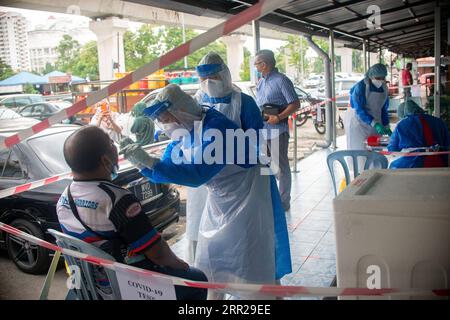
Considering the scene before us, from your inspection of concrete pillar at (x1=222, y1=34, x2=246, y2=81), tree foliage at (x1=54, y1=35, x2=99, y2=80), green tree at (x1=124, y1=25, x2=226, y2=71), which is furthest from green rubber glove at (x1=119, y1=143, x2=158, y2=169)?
tree foliage at (x1=54, y1=35, x2=99, y2=80)

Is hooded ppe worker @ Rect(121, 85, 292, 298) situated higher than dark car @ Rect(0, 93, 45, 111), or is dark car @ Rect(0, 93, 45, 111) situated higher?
dark car @ Rect(0, 93, 45, 111)

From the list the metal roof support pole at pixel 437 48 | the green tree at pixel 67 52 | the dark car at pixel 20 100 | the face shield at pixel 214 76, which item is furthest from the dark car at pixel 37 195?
the green tree at pixel 67 52

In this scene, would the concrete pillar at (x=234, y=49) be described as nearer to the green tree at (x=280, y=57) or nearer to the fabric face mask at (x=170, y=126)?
the green tree at (x=280, y=57)

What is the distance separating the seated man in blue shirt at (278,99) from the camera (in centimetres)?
497

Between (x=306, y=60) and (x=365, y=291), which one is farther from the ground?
(x=306, y=60)

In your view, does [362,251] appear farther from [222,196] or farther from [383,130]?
[383,130]

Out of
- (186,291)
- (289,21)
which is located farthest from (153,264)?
(289,21)

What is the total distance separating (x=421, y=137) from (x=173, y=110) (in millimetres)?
2383

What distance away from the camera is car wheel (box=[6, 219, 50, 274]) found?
4.07 m

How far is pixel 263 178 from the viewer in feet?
8.64

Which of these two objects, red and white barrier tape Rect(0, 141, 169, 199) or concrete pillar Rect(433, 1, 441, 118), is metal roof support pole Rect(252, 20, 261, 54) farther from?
concrete pillar Rect(433, 1, 441, 118)

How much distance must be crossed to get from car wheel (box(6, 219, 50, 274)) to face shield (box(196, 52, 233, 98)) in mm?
2147

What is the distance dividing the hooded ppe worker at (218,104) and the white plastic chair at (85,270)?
1267 mm

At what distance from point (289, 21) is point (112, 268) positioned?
518 centimetres
